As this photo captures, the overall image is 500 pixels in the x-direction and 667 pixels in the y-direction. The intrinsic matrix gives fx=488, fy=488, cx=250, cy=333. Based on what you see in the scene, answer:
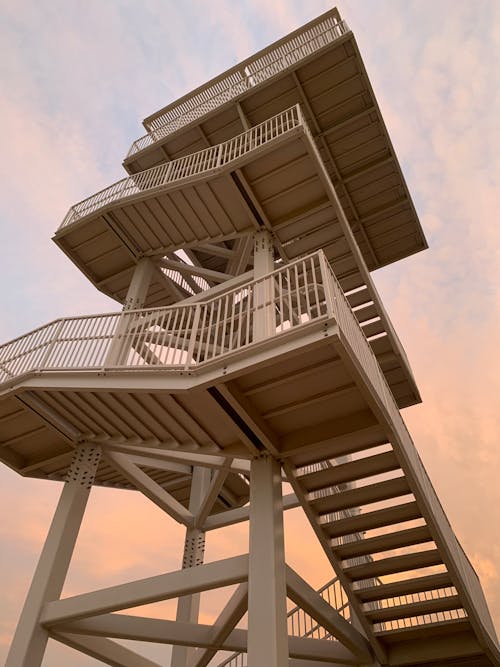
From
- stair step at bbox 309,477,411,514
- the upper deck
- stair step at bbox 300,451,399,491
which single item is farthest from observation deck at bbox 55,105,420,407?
stair step at bbox 309,477,411,514

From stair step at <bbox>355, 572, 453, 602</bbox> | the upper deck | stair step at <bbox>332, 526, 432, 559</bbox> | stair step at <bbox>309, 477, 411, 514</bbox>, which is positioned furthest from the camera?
the upper deck

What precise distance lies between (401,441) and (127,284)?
29.3 feet

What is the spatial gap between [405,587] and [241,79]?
1364cm

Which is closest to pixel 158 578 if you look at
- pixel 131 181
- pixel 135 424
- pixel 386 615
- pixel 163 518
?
pixel 135 424

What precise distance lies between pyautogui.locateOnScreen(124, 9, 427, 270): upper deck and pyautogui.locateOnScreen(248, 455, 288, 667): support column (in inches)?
361

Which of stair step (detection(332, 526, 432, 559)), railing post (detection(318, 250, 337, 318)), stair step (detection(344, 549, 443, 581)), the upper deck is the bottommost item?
stair step (detection(344, 549, 443, 581))

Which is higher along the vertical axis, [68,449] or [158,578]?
[68,449]

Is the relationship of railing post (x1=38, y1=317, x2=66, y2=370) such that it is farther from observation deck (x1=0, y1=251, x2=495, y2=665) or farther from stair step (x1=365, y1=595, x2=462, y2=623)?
stair step (x1=365, y1=595, x2=462, y2=623)

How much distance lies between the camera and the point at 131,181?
38.0 ft

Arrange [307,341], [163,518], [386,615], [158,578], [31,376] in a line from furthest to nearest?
[163,518] < [386,615] < [31,376] < [158,578] < [307,341]

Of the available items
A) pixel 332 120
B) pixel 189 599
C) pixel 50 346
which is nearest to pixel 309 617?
pixel 189 599

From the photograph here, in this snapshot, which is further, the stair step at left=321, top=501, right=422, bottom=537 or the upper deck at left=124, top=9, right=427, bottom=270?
the upper deck at left=124, top=9, right=427, bottom=270

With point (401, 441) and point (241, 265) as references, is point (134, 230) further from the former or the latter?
point (401, 441)

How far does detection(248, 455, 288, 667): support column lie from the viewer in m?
5.45
